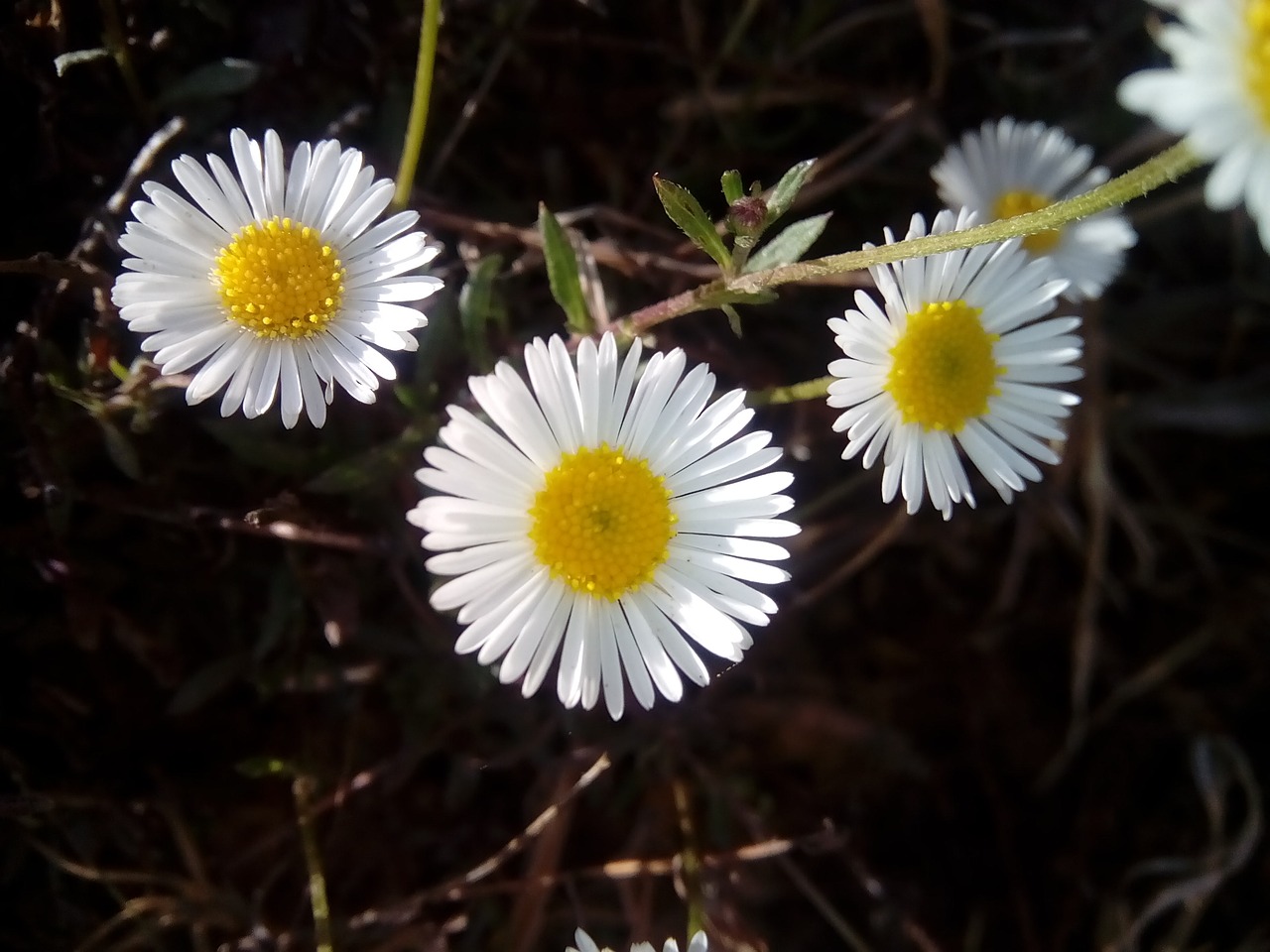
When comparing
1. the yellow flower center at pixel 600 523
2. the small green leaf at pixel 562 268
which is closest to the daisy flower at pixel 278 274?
the small green leaf at pixel 562 268

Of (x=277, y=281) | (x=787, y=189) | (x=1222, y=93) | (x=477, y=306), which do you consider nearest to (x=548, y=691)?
(x=477, y=306)

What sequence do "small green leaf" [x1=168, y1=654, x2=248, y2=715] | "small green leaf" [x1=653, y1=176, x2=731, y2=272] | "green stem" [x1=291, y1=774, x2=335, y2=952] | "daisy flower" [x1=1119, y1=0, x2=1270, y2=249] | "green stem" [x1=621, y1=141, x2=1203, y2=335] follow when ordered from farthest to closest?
"small green leaf" [x1=168, y1=654, x2=248, y2=715], "green stem" [x1=291, y1=774, x2=335, y2=952], "small green leaf" [x1=653, y1=176, x2=731, y2=272], "green stem" [x1=621, y1=141, x2=1203, y2=335], "daisy flower" [x1=1119, y1=0, x2=1270, y2=249]

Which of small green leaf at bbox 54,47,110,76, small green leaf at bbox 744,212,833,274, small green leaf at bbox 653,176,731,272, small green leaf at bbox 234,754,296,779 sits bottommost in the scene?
small green leaf at bbox 234,754,296,779

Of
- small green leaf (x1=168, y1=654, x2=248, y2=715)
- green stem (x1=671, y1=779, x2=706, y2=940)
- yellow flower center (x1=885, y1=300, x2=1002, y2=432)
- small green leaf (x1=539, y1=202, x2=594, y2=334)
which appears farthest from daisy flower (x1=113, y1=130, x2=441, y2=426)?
green stem (x1=671, y1=779, x2=706, y2=940)

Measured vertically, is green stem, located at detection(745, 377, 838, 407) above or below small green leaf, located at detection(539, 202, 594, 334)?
below

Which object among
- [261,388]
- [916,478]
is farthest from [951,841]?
[261,388]

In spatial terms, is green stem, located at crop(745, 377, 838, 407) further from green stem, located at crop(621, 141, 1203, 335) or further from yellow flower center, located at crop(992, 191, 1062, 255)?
yellow flower center, located at crop(992, 191, 1062, 255)

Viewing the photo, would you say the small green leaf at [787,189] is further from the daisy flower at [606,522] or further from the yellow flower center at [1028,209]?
the yellow flower center at [1028,209]

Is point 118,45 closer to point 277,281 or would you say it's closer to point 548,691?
point 277,281
